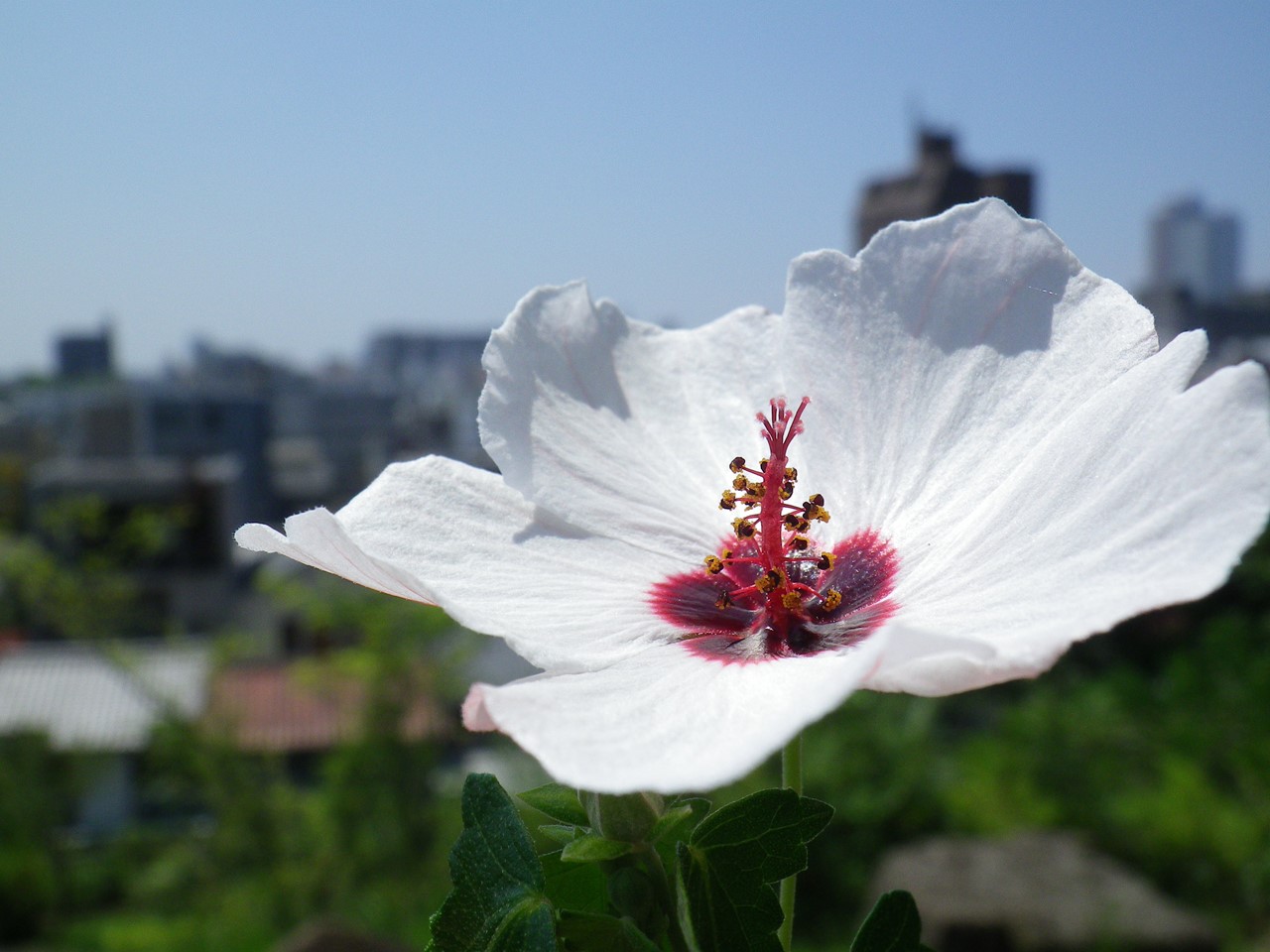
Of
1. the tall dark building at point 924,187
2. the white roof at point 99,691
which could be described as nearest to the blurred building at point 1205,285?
the tall dark building at point 924,187

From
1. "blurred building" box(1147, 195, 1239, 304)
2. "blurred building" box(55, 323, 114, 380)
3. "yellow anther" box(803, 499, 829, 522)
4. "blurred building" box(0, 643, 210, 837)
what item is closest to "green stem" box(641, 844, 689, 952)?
"yellow anther" box(803, 499, 829, 522)

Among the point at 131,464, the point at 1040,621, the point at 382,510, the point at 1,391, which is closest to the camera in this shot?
the point at 1040,621

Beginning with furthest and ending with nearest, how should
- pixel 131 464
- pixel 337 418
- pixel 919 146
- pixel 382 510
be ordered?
pixel 337 418
pixel 131 464
pixel 919 146
pixel 382 510

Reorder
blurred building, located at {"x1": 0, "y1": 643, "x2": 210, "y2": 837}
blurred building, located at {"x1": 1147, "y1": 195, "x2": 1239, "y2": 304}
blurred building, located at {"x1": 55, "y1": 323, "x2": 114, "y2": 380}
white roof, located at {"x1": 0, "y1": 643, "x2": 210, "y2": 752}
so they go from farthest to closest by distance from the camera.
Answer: blurred building, located at {"x1": 55, "y1": 323, "x2": 114, "y2": 380} → blurred building, located at {"x1": 1147, "y1": 195, "x2": 1239, "y2": 304} → blurred building, located at {"x1": 0, "y1": 643, "x2": 210, "y2": 837} → white roof, located at {"x1": 0, "y1": 643, "x2": 210, "y2": 752}

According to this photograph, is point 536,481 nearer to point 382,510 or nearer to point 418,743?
point 382,510

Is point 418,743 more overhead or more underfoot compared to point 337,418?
more underfoot

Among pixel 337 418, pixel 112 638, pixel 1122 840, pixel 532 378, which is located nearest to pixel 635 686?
pixel 532 378

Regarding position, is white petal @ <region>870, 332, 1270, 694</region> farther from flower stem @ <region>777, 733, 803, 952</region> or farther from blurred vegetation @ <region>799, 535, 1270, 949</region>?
blurred vegetation @ <region>799, 535, 1270, 949</region>

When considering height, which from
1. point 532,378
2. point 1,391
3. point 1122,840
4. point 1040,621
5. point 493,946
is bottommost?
point 1122,840

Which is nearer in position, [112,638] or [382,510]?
[382,510]
